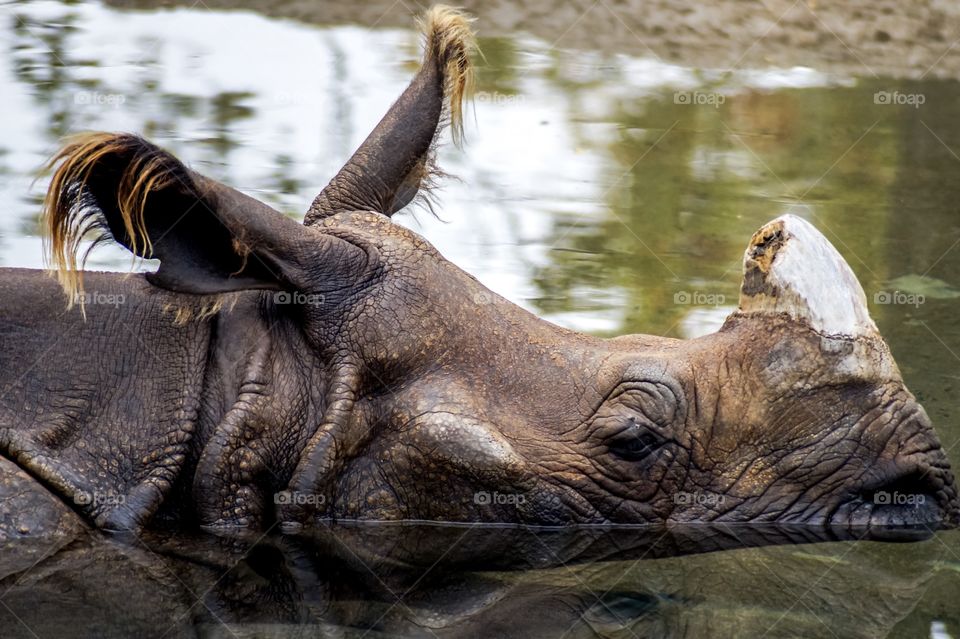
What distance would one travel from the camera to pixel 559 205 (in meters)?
9.79

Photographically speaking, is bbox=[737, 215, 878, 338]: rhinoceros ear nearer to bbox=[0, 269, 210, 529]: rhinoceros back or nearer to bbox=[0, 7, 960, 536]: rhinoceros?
bbox=[0, 7, 960, 536]: rhinoceros

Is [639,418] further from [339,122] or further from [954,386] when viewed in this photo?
[339,122]

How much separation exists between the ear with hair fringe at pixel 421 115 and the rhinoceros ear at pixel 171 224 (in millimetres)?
782

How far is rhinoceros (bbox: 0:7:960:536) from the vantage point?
5.60 metres

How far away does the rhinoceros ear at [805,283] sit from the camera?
18.4 ft

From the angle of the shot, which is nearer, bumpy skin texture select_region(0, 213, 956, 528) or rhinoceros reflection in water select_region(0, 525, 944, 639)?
rhinoceros reflection in water select_region(0, 525, 944, 639)

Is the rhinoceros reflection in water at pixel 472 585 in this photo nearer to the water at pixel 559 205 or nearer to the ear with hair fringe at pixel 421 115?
the water at pixel 559 205

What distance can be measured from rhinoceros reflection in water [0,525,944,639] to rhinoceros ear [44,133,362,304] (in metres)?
0.90

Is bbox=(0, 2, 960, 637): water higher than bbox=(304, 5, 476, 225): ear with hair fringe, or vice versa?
bbox=(304, 5, 476, 225): ear with hair fringe

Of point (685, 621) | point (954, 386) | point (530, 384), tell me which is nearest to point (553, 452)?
point (530, 384)

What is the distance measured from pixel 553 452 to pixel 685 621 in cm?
85

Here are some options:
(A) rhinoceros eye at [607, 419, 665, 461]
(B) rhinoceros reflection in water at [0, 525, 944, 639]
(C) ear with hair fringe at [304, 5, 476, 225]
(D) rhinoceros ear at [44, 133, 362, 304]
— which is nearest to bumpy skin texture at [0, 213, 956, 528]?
(A) rhinoceros eye at [607, 419, 665, 461]

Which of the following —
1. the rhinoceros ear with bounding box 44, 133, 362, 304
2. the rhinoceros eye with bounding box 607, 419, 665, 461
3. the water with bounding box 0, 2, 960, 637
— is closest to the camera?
the water with bounding box 0, 2, 960, 637

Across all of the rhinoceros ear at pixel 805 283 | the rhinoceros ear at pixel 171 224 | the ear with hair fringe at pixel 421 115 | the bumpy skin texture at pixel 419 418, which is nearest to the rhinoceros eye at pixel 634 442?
the bumpy skin texture at pixel 419 418
